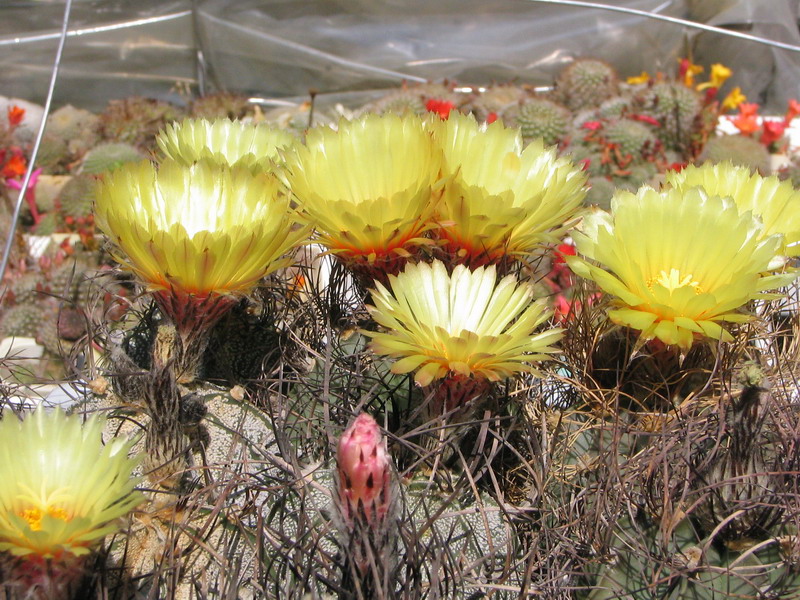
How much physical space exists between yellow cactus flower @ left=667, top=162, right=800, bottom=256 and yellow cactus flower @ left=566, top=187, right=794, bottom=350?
0.31ft

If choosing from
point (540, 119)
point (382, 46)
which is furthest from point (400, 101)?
point (382, 46)

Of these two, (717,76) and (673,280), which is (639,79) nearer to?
(717,76)

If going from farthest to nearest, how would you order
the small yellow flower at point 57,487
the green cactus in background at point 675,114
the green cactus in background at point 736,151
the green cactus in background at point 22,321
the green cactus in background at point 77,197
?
the green cactus in background at point 675,114, the green cactus in background at point 736,151, the green cactus in background at point 77,197, the green cactus in background at point 22,321, the small yellow flower at point 57,487

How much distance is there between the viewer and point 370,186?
684mm

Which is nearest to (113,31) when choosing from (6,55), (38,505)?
(6,55)

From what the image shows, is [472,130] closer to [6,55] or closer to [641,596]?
[641,596]

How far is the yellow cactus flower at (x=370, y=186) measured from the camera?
2.06ft

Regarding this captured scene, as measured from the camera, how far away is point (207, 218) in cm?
69

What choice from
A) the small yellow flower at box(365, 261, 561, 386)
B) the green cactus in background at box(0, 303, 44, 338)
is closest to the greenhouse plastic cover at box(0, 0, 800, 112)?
the green cactus in background at box(0, 303, 44, 338)

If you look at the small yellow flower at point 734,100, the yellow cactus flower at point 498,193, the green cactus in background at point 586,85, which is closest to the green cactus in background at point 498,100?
the green cactus in background at point 586,85

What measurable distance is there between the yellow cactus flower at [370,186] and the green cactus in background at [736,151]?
3.16 meters

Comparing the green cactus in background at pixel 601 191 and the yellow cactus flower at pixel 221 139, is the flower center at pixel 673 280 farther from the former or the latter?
the green cactus in background at pixel 601 191

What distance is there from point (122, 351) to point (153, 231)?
0.58 ft

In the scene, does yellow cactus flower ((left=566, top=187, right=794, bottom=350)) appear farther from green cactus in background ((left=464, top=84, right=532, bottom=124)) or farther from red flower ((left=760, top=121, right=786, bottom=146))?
red flower ((left=760, top=121, right=786, bottom=146))
